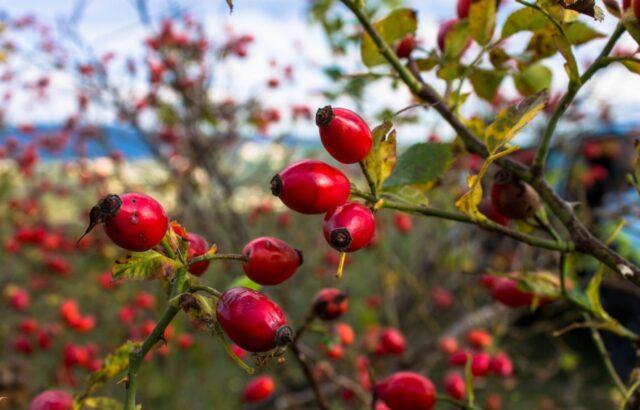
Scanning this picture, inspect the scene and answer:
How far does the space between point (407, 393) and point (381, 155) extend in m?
0.51

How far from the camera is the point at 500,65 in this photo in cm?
105

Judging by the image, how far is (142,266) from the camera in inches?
26.3

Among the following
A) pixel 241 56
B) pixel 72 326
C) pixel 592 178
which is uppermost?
pixel 241 56

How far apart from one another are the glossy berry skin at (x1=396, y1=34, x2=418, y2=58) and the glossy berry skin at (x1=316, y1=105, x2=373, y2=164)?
32 cm

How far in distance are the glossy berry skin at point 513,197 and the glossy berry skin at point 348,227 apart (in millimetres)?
264

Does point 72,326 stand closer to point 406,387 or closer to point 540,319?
point 406,387

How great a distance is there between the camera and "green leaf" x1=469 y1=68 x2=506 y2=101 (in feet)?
3.41

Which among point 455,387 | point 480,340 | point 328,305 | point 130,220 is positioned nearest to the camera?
point 130,220

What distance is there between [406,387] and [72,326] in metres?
2.80

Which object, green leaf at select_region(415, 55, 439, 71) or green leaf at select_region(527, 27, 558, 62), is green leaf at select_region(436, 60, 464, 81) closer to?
green leaf at select_region(415, 55, 439, 71)

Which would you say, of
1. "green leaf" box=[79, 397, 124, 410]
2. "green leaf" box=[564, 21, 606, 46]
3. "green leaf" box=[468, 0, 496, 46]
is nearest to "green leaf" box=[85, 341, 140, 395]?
"green leaf" box=[79, 397, 124, 410]

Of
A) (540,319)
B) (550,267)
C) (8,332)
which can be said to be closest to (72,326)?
(8,332)

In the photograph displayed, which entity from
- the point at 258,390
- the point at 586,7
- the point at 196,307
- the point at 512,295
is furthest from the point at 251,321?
the point at 258,390

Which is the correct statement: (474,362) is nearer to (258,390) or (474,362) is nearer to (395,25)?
(258,390)
